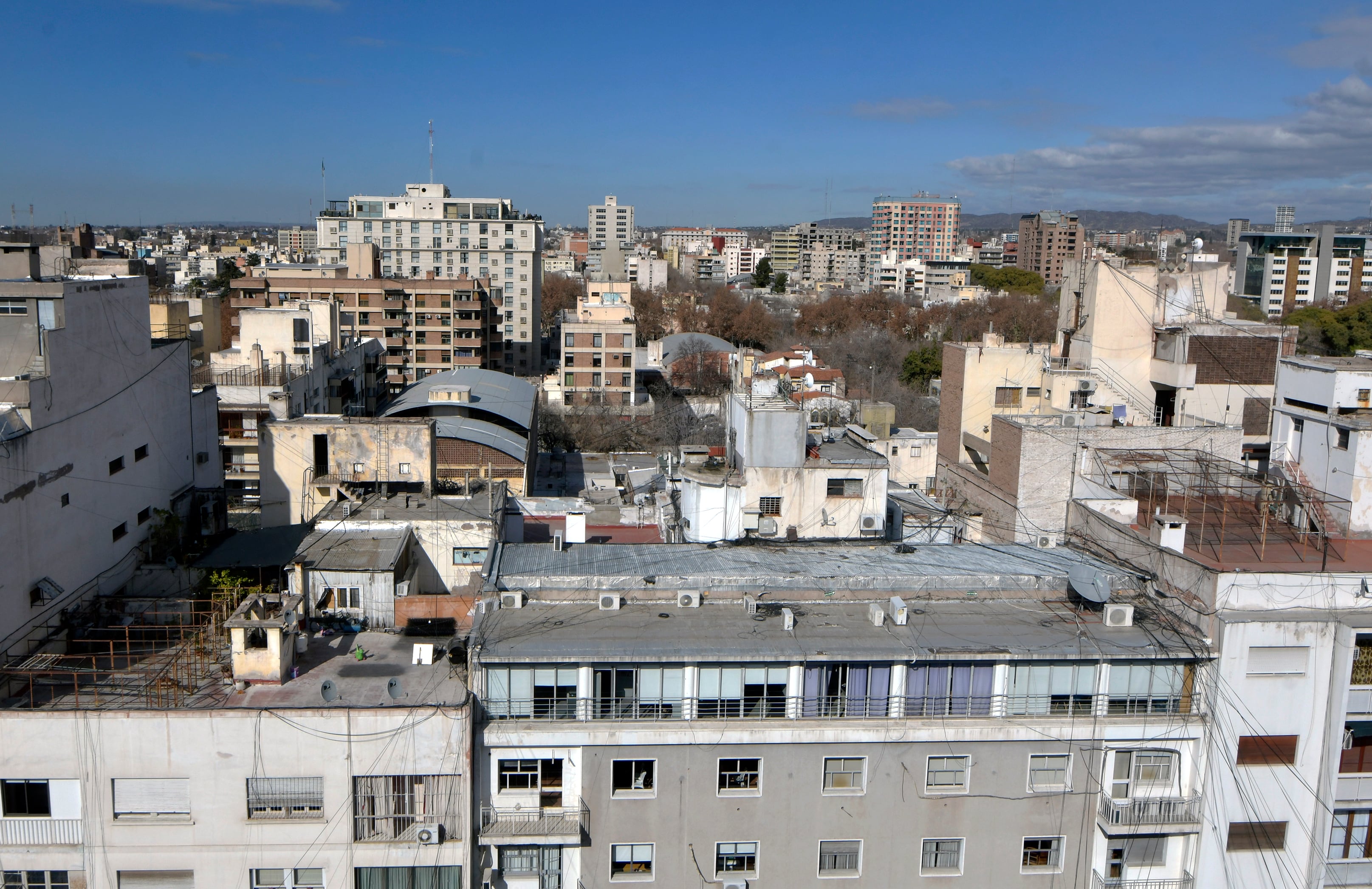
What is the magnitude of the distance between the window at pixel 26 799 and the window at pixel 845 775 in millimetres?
9827

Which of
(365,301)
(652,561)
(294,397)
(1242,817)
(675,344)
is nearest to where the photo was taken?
(1242,817)

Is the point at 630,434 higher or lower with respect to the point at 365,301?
lower

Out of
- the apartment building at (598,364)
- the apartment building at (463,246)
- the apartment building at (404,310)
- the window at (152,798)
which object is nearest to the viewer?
the window at (152,798)

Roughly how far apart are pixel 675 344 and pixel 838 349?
12206 millimetres

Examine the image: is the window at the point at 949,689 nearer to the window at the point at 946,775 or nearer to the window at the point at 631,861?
the window at the point at 946,775

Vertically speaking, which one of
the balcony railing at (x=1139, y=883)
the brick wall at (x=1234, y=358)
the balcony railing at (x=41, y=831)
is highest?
the brick wall at (x=1234, y=358)

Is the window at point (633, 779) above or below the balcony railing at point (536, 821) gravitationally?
above

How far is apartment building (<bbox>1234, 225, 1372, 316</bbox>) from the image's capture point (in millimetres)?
110938

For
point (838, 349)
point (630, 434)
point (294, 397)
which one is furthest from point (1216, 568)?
point (838, 349)

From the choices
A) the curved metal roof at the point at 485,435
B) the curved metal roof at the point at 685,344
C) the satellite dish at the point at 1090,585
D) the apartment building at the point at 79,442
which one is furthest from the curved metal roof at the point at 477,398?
the curved metal roof at the point at 685,344

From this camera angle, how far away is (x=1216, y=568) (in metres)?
14.5

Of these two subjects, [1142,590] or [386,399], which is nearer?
[1142,590]

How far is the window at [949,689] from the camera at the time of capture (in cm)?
1368

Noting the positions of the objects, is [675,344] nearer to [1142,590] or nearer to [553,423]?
[553,423]
